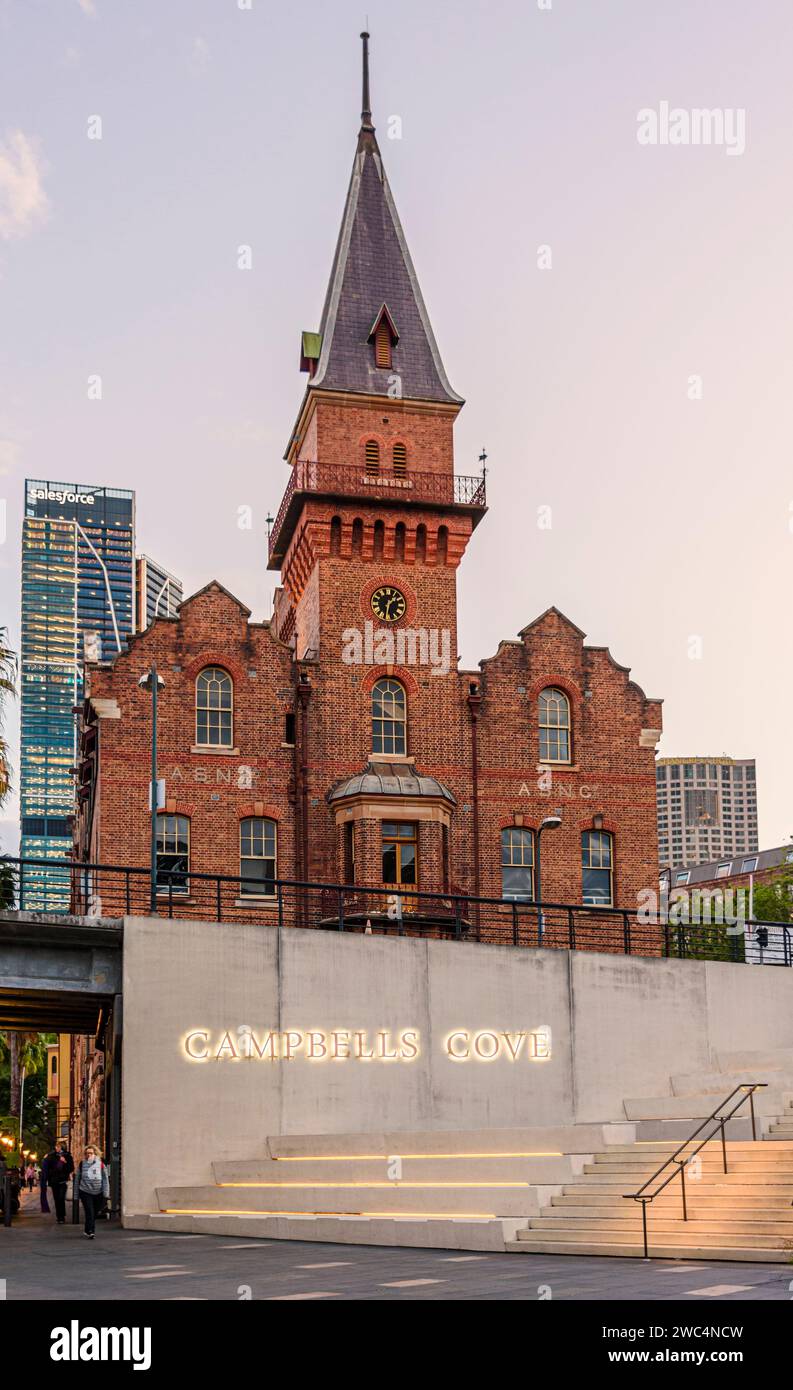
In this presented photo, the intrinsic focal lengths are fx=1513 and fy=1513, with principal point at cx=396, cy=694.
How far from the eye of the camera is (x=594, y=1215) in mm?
19172

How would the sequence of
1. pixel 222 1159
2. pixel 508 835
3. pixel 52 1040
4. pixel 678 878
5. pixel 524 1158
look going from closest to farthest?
pixel 524 1158
pixel 222 1159
pixel 508 835
pixel 52 1040
pixel 678 878

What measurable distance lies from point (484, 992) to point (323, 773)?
1259cm

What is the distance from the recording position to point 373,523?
44344 mm

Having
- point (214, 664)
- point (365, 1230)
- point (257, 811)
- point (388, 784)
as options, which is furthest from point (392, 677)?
point (365, 1230)

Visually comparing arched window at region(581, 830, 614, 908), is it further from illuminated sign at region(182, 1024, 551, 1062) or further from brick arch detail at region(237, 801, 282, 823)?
illuminated sign at region(182, 1024, 551, 1062)

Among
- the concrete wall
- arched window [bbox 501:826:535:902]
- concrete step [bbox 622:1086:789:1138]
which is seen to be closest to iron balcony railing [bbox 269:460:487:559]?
arched window [bbox 501:826:535:902]

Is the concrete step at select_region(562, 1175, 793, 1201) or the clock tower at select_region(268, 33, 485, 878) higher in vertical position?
the clock tower at select_region(268, 33, 485, 878)

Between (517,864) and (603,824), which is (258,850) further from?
(603,824)

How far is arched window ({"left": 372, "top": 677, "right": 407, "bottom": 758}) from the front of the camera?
141ft

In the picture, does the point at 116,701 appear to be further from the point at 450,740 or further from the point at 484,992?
the point at 484,992

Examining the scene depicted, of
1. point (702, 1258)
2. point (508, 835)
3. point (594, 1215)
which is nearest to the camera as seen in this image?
point (702, 1258)

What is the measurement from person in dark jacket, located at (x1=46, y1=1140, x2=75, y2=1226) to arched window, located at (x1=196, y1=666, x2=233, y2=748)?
11.9m

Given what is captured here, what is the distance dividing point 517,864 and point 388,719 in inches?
218
